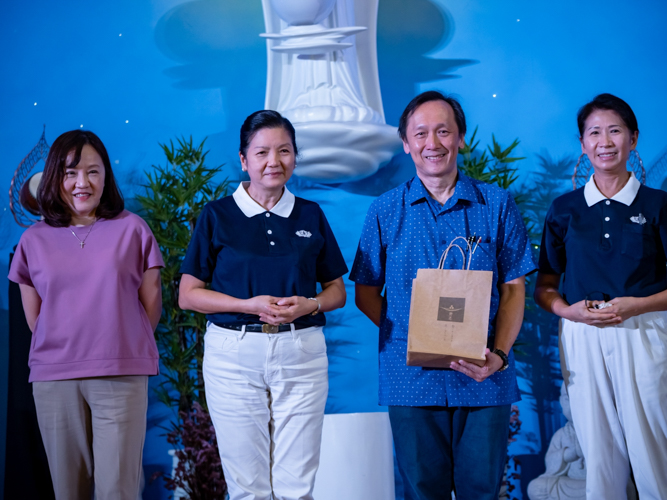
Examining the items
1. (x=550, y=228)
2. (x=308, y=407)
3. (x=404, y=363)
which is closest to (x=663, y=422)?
(x=550, y=228)

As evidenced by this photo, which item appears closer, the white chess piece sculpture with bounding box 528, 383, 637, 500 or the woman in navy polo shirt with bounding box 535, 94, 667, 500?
the woman in navy polo shirt with bounding box 535, 94, 667, 500

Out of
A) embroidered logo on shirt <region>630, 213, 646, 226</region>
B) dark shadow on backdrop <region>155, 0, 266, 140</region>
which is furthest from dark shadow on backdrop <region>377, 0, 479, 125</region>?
embroidered logo on shirt <region>630, 213, 646, 226</region>

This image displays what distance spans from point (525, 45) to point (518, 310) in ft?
6.88

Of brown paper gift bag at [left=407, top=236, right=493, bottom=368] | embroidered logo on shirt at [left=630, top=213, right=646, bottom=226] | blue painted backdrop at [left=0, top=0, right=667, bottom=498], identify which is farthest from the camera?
blue painted backdrop at [left=0, top=0, right=667, bottom=498]

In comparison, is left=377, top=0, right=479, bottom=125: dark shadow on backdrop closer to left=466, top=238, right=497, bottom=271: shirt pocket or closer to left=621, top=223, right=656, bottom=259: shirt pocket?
left=621, top=223, right=656, bottom=259: shirt pocket

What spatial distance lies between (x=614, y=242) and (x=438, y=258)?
0.79m

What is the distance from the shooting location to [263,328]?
176 cm

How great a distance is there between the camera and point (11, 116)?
332 centimetres

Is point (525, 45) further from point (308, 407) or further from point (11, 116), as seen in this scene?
point (11, 116)

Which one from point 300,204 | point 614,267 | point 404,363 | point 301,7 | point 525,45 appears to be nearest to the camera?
point 404,363

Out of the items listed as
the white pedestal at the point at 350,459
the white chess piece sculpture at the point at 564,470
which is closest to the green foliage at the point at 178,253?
the white pedestal at the point at 350,459

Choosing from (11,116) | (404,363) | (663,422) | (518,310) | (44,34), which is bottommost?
(663,422)

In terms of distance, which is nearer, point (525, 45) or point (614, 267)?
point (614, 267)

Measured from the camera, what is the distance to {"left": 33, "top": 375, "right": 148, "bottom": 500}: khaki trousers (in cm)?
192
